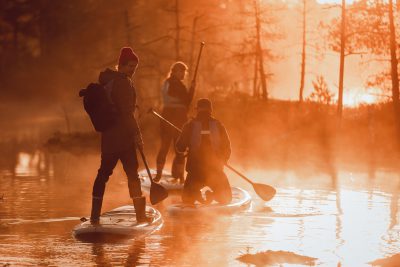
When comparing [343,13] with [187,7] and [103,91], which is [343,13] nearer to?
[187,7]

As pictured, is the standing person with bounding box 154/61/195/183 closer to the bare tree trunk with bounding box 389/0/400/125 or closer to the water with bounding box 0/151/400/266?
the water with bounding box 0/151/400/266

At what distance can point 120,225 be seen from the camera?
43.5 feet

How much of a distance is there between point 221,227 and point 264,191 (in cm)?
305

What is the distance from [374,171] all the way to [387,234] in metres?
11.6

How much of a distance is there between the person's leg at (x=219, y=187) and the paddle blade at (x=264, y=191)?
3.38ft

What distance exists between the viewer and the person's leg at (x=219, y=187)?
16.2m

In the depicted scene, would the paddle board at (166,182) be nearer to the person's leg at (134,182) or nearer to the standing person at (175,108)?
the standing person at (175,108)

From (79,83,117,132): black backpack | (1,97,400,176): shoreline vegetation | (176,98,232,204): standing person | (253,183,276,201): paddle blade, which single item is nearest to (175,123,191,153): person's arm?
(176,98,232,204): standing person

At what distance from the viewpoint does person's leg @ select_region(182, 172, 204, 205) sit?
16.1 meters

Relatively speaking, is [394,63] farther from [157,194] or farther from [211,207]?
[157,194]

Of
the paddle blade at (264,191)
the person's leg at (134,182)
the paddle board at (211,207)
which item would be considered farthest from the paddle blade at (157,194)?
the paddle blade at (264,191)

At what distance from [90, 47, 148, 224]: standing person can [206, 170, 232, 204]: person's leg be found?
2.47 metres

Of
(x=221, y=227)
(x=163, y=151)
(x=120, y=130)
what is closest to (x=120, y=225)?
(x=120, y=130)

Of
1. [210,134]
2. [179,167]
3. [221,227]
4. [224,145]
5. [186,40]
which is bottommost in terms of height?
[221,227]
